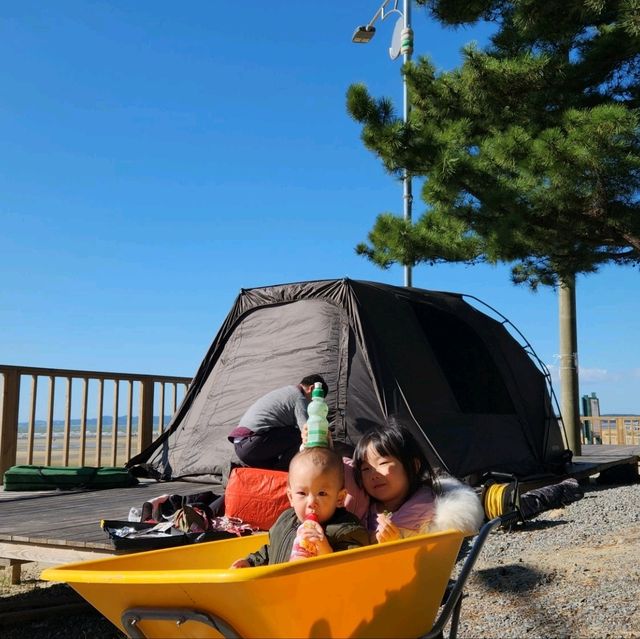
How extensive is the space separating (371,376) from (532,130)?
7.73 ft

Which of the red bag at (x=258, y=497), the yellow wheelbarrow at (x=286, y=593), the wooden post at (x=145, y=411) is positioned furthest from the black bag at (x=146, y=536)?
the wooden post at (x=145, y=411)

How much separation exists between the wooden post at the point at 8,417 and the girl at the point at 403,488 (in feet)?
15.9

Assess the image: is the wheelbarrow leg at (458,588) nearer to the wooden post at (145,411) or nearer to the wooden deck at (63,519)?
the wooden deck at (63,519)

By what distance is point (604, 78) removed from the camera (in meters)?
6.17

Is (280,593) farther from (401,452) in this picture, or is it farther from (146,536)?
(146,536)

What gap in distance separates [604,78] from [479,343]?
266 cm

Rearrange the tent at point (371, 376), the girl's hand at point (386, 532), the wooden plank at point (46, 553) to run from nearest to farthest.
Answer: the girl's hand at point (386, 532) < the wooden plank at point (46, 553) < the tent at point (371, 376)

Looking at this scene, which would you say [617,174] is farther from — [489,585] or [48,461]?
[48,461]

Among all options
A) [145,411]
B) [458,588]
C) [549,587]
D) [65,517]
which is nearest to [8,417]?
[145,411]

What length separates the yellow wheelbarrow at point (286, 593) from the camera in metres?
1.64

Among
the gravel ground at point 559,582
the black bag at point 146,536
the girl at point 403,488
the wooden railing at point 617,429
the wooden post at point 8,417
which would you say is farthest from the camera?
the wooden railing at point 617,429

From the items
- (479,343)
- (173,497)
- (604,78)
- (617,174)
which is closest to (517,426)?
(479,343)

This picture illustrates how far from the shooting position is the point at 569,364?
926 centimetres

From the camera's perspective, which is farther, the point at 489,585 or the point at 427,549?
the point at 489,585
